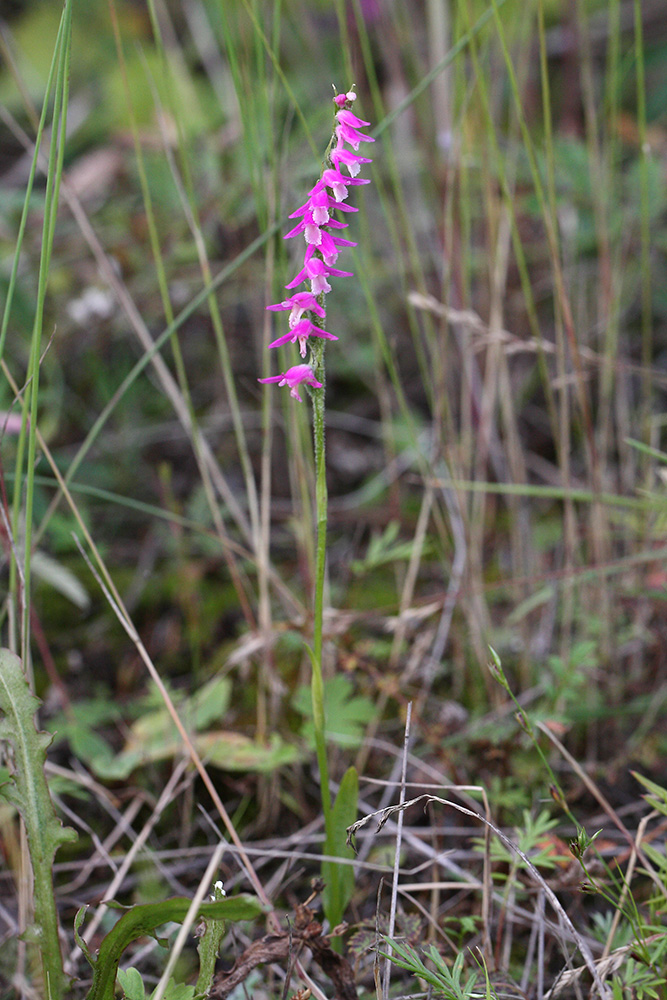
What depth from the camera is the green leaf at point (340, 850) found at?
88cm

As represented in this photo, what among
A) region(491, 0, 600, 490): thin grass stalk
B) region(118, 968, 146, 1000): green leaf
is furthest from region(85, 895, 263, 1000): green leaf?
region(491, 0, 600, 490): thin grass stalk

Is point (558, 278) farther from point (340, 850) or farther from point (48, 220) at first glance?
point (340, 850)

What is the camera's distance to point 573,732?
4.34ft

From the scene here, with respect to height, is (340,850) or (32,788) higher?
(32,788)

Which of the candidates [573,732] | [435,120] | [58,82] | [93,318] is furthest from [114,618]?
[435,120]

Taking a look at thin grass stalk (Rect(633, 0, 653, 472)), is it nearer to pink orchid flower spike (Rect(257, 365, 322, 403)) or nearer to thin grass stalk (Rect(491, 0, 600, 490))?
thin grass stalk (Rect(491, 0, 600, 490))

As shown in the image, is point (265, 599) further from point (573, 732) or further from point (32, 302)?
point (32, 302)

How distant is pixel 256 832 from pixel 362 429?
1182 millimetres

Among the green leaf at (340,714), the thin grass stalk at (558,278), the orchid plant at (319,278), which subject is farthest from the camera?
the green leaf at (340,714)

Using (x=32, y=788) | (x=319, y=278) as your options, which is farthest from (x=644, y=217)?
(x=32, y=788)

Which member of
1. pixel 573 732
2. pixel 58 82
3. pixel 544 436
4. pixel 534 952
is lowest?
pixel 534 952

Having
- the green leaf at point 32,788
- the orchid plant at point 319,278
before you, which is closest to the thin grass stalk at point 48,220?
the green leaf at point 32,788

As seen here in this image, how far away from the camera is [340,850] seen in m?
0.92

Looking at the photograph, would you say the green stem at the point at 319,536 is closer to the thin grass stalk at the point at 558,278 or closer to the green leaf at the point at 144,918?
the green leaf at the point at 144,918
